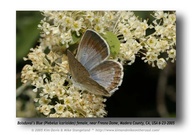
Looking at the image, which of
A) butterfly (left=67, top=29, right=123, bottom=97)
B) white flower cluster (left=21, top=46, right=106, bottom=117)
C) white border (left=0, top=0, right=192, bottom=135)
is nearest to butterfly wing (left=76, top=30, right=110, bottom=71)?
butterfly (left=67, top=29, right=123, bottom=97)

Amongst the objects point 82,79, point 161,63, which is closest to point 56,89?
point 82,79

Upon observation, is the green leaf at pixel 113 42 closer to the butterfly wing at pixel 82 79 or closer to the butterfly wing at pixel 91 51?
the butterfly wing at pixel 91 51

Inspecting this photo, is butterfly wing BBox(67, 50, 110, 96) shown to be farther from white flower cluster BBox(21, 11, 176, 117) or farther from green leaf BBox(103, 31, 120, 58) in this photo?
green leaf BBox(103, 31, 120, 58)

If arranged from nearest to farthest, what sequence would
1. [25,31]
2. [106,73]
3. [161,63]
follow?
1. [106,73]
2. [161,63]
3. [25,31]
